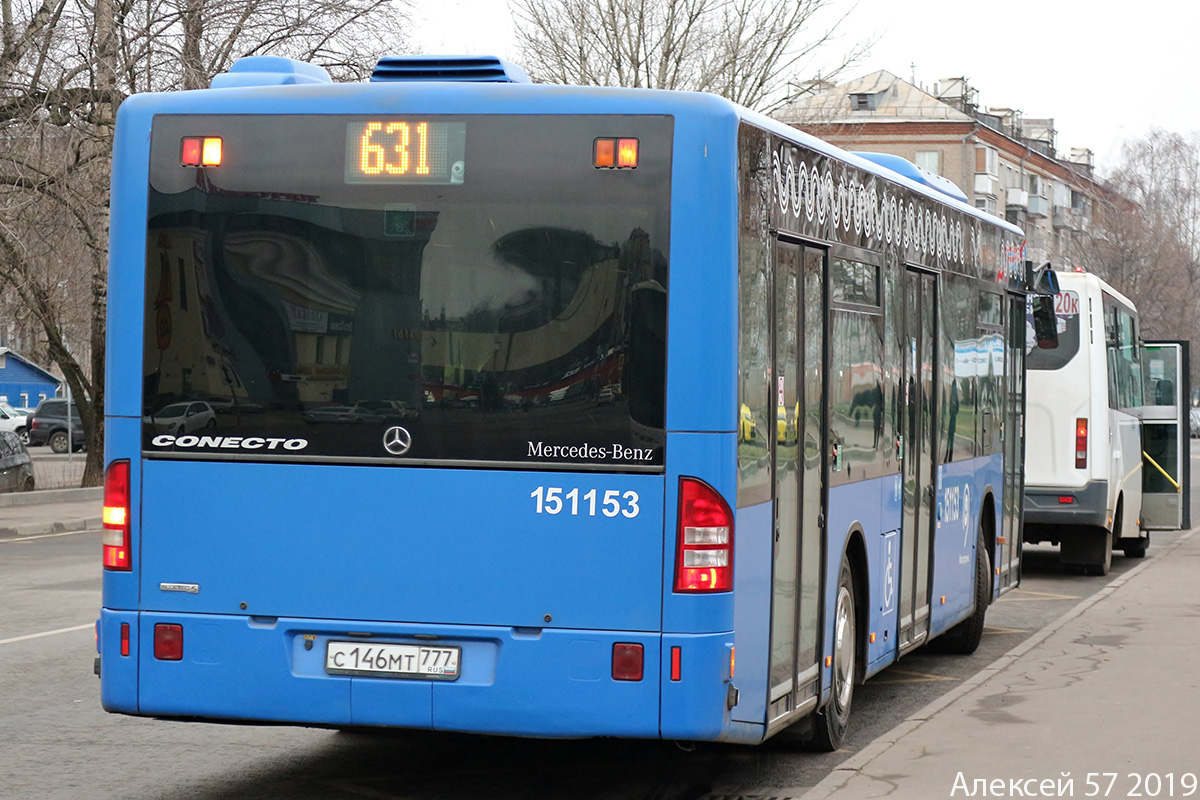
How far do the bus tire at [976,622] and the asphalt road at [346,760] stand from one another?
4.28 feet

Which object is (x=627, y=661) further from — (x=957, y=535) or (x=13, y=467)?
(x=13, y=467)

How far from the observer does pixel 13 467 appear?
94.1ft

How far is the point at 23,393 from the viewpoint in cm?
6341

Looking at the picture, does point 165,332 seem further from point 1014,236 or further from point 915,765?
point 1014,236

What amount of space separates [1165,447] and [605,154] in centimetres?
1635

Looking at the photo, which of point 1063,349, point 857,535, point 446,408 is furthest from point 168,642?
point 1063,349

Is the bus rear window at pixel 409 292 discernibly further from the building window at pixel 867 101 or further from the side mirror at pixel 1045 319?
the building window at pixel 867 101

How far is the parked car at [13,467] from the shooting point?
28.6 meters

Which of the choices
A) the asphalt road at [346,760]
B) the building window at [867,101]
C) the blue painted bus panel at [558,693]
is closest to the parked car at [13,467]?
the asphalt road at [346,760]

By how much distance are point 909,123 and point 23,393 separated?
4482 centimetres

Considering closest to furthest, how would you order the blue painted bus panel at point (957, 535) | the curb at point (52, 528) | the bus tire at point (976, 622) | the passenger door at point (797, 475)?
the passenger door at point (797, 475)
the blue painted bus panel at point (957, 535)
the bus tire at point (976, 622)
the curb at point (52, 528)

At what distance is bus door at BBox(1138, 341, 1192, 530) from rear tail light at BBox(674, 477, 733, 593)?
15.7 metres

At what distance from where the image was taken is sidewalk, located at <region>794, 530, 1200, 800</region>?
6.82m

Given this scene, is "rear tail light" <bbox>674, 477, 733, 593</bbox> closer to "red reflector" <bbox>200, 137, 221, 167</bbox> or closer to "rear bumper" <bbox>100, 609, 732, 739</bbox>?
"rear bumper" <bbox>100, 609, 732, 739</bbox>
